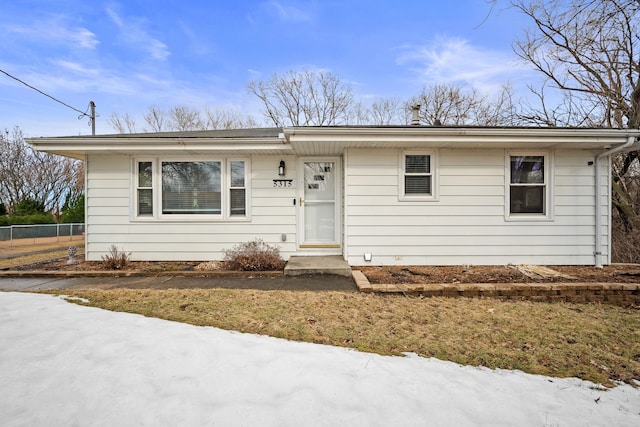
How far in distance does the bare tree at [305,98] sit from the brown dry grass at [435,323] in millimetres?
16885

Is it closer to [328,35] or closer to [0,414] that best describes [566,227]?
[0,414]

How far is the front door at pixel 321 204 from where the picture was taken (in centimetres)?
647

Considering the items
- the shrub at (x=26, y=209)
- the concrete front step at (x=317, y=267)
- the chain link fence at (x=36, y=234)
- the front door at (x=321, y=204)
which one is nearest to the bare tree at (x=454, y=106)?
the front door at (x=321, y=204)

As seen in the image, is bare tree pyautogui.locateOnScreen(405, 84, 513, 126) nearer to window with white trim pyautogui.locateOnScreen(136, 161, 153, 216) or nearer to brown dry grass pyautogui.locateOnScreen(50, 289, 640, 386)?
window with white trim pyautogui.locateOnScreen(136, 161, 153, 216)

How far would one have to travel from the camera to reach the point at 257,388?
6.71ft

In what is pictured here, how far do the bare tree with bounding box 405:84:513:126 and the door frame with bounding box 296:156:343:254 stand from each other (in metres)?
12.3

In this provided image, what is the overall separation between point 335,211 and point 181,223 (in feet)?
10.7

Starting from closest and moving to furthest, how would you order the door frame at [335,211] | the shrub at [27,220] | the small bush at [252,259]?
the small bush at [252,259] < the door frame at [335,211] < the shrub at [27,220]

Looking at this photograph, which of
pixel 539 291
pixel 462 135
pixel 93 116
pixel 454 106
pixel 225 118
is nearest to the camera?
pixel 539 291

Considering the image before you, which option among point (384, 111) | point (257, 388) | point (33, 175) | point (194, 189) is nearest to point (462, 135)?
point (257, 388)

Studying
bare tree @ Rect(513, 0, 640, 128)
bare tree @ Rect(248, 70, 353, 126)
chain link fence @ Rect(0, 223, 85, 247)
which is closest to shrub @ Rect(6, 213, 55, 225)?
chain link fence @ Rect(0, 223, 85, 247)

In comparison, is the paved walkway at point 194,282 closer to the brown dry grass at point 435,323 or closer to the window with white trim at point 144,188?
the brown dry grass at point 435,323

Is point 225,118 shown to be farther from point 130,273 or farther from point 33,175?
point 130,273

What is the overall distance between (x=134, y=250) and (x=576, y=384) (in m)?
7.10
